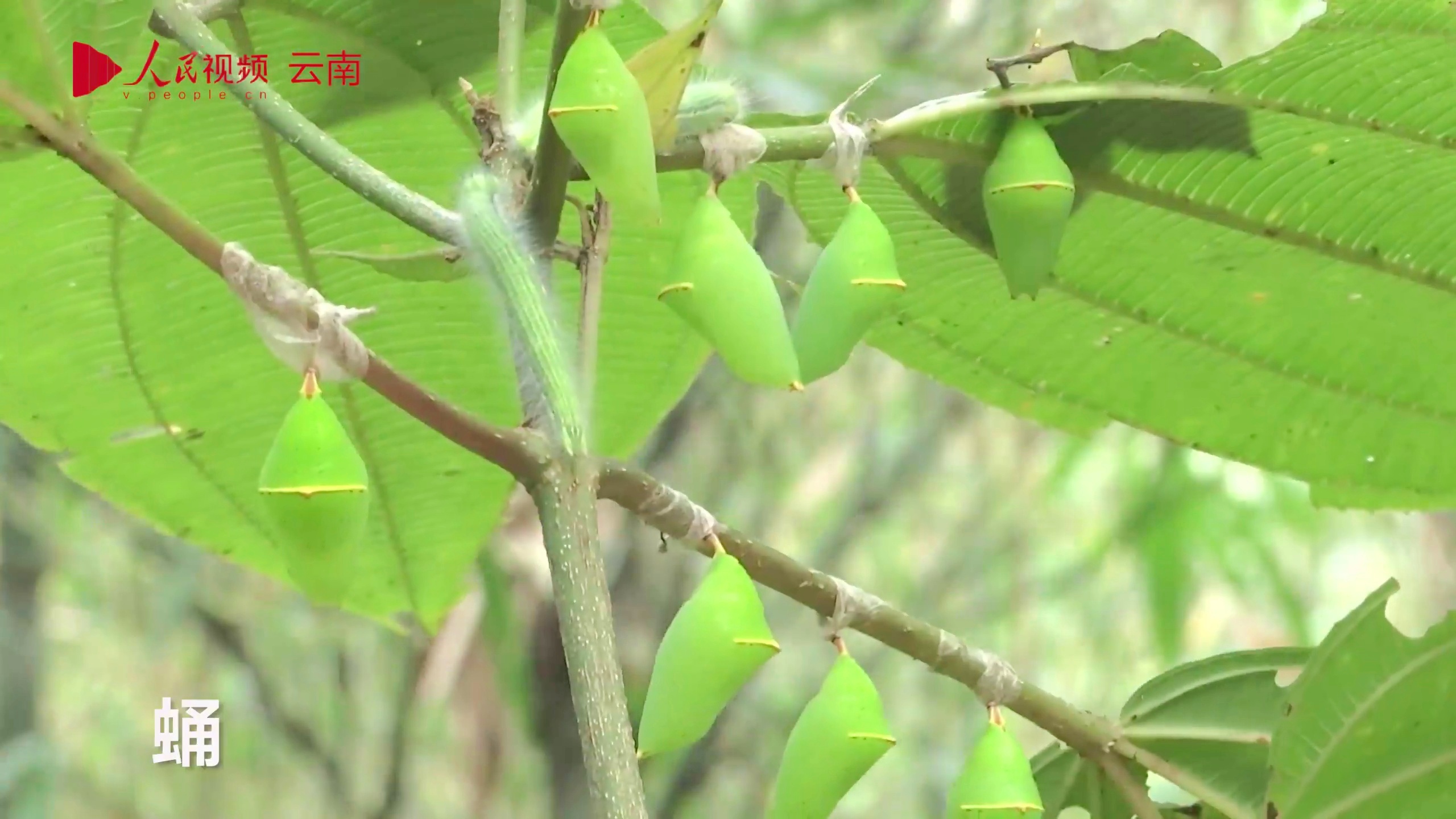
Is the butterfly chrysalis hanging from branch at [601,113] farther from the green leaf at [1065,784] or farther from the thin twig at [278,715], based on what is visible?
the thin twig at [278,715]

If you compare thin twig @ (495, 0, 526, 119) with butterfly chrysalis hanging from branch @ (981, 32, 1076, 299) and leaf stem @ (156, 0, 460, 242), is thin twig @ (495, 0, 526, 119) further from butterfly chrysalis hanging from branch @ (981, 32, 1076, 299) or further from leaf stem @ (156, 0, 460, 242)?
butterfly chrysalis hanging from branch @ (981, 32, 1076, 299)

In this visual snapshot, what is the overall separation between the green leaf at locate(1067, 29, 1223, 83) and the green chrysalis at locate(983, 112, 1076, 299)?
3cm

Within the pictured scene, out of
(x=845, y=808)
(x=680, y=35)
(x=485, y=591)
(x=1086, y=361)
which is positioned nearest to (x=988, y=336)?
(x=1086, y=361)

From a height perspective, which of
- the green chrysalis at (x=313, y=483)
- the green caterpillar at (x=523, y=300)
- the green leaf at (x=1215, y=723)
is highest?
the green caterpillar at (x=523, y=300)

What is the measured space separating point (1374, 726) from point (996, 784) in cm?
19

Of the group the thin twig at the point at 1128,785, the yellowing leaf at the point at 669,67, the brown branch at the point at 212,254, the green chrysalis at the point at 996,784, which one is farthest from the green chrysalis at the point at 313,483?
the thin twig at the point at 1128,785

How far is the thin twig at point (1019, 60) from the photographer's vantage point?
1.55 ft

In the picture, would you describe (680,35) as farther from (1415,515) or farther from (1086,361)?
(1415,515)

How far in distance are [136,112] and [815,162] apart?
31 centimetres

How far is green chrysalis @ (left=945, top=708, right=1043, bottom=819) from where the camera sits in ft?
1.57

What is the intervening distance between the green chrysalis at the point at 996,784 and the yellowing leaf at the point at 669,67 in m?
0.24

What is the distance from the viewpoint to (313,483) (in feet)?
1.20
